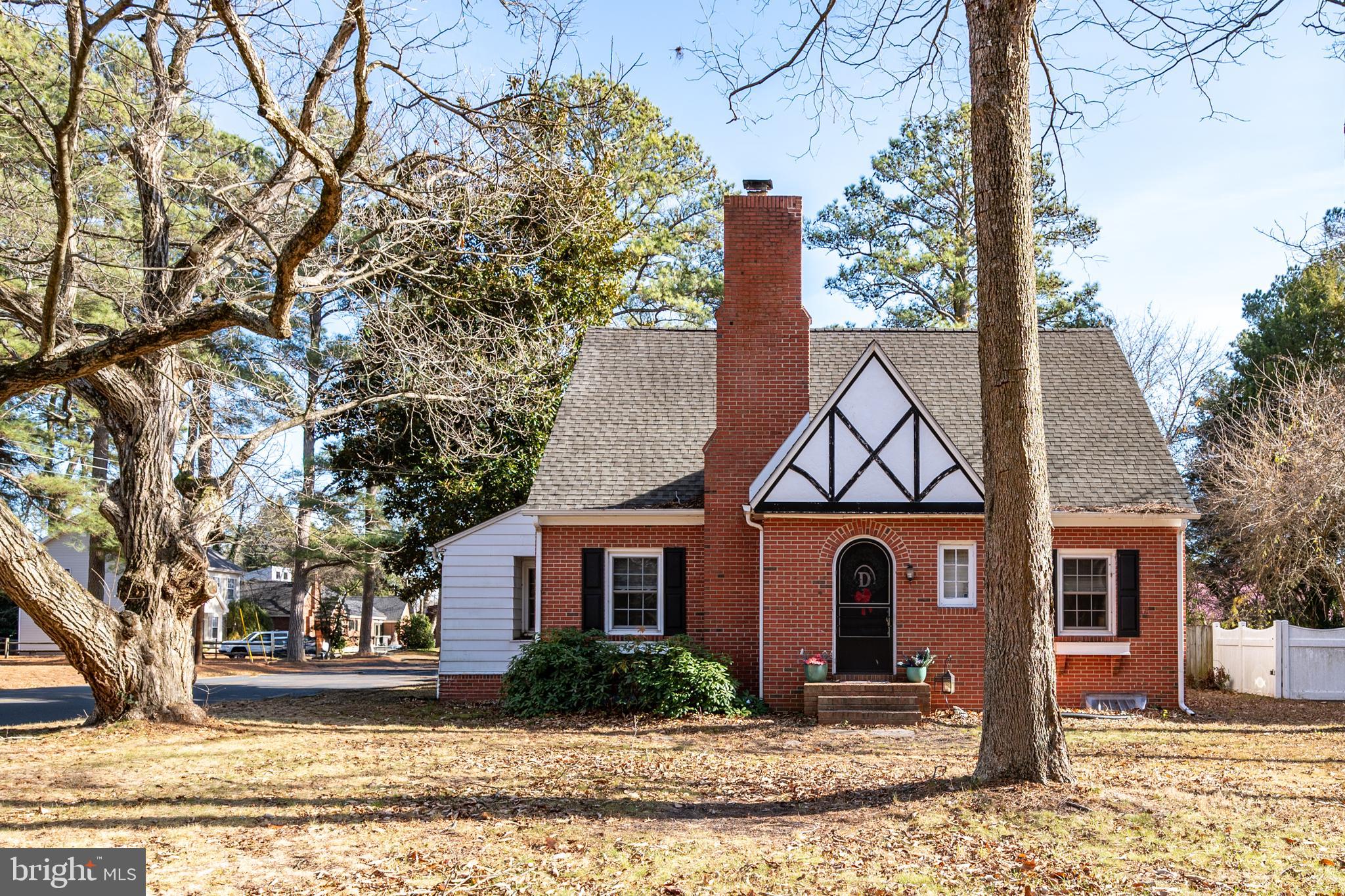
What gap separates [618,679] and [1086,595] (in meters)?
7.41

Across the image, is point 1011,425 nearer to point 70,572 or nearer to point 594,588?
point 594,588

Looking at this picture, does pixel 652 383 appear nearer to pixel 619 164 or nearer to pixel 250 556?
pixel 619 164

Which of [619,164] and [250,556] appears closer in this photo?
[619,164]

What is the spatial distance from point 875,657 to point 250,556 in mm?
40430

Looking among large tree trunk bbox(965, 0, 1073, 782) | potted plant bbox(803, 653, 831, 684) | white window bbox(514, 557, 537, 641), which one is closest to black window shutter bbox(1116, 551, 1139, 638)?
potted plant bbox(803, 653, 831, 684)

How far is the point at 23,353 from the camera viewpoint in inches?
643

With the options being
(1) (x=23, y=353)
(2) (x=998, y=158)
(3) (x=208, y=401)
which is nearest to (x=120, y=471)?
→ (3) (x=208, y=401)

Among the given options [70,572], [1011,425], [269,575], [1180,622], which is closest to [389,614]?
Result: [269,575]

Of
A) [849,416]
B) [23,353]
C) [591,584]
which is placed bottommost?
[591,584]

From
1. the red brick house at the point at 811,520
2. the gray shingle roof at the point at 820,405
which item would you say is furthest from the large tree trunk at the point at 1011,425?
the gray shingle roof at the point at 820,405

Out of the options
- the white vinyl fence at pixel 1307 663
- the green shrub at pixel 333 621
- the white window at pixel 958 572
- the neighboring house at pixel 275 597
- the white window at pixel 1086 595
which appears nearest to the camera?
the white window at pixel 958 572

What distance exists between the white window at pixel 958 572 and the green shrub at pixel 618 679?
3344 mm

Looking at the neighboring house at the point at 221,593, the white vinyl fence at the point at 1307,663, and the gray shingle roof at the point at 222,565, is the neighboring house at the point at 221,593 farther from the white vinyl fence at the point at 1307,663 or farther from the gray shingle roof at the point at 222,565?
the white vinyl fence at the point at 1307,663

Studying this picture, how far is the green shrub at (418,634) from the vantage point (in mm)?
49188
